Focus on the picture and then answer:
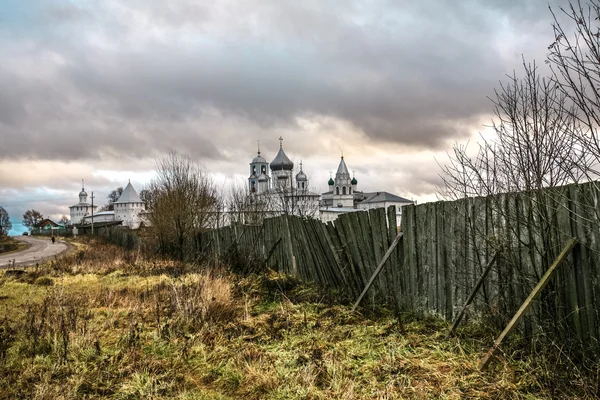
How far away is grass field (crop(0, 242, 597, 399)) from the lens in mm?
3562

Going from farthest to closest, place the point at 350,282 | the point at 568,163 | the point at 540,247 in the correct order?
1. the point at 350,282
2. the point at 540,247
3. the point at 568,163

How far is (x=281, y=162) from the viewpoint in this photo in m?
99.8

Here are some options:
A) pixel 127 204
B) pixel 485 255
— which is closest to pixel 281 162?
pixel 127 204

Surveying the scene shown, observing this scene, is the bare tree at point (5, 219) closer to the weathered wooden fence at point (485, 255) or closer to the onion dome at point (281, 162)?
the onion dome at point (281, 162)

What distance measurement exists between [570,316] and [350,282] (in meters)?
3.40

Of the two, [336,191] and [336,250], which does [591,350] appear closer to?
[336,250]

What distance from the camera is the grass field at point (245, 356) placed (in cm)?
356

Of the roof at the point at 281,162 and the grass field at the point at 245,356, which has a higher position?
the roof at the point at 281,162

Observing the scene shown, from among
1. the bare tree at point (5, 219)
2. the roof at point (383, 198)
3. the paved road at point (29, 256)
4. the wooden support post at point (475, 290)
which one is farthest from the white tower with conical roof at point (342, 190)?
the wooden support post at point (475, 290)

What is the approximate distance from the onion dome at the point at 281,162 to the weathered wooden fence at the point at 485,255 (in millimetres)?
91545

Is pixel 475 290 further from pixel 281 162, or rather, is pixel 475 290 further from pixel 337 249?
pixel 281 162

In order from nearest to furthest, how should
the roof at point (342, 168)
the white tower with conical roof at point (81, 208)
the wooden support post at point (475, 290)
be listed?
the wooden support post at point (475, 290) < the roof at point (342, 168) < the white tower with conical roof at point (81, 208)

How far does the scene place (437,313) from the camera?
17.4 feet

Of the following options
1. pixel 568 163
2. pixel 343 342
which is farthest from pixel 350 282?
pixel 568 163
